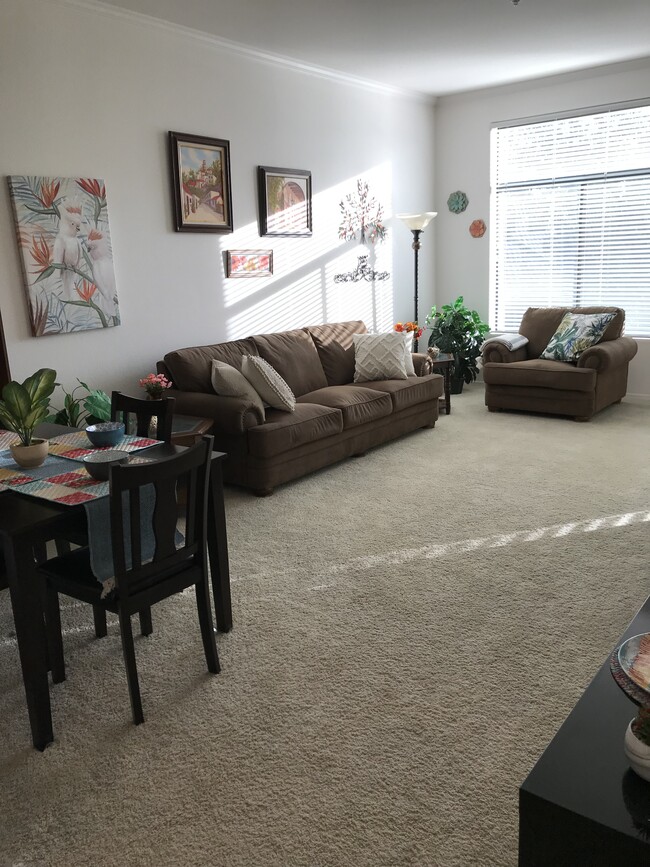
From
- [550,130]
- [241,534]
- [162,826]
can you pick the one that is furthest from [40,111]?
[550,130]

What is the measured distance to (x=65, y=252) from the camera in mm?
4137

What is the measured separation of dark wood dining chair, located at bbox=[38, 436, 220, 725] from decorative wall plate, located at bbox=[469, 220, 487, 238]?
5814mm

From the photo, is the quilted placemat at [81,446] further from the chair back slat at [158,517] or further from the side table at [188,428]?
the side table at [188,428]

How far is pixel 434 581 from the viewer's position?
3.15 meters

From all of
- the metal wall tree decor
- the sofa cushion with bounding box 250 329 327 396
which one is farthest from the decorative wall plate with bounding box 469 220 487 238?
the sofa cushion with bounding box 250 329 327 396

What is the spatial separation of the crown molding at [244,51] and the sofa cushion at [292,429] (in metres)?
2.55

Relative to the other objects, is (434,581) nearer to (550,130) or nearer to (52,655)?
(52,655)

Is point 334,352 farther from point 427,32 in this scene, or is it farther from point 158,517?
point 158,517

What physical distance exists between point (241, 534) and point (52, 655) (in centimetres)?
138

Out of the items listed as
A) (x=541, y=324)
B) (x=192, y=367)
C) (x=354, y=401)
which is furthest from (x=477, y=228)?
(x=192, y=367)

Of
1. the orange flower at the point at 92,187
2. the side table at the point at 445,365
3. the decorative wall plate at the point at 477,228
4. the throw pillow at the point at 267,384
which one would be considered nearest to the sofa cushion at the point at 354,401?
the throw pillow at the point at 267,384

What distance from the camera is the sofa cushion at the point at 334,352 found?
18.7 ft

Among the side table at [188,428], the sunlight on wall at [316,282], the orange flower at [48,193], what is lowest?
the side table at [188,428]

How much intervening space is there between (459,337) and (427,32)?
2828mm
